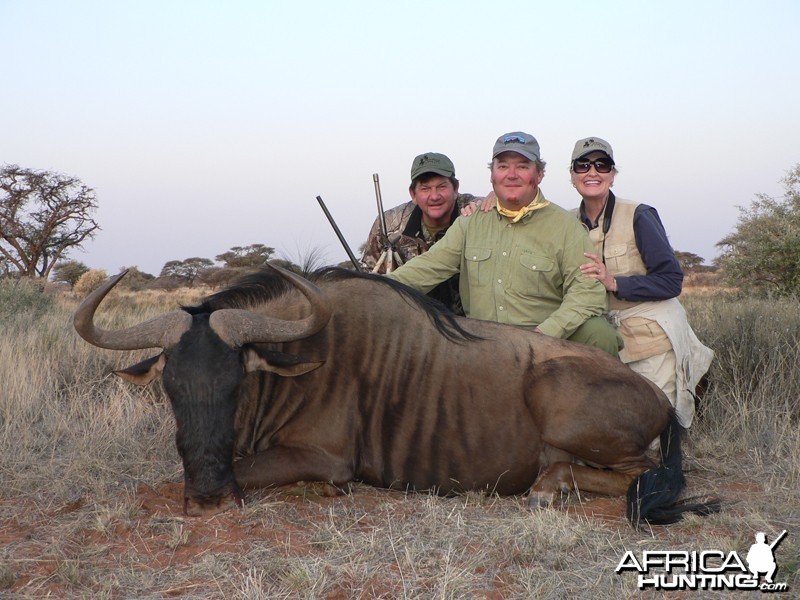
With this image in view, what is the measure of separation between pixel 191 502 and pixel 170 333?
0.83 m

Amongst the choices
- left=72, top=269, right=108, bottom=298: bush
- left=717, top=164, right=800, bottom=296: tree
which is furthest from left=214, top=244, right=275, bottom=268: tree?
left=717, top=164, right=800, bottom=296: tree

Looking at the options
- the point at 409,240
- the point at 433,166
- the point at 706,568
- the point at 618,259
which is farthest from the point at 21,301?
the point at 706,568

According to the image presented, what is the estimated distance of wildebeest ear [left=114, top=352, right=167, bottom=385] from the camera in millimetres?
4074

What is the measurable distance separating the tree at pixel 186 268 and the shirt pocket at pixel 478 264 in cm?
2799

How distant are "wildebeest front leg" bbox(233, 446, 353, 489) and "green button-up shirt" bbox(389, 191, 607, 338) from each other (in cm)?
169

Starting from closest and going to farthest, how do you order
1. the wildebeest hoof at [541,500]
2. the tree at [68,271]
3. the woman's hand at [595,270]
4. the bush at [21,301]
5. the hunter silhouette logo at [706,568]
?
the hunter silhouette logo at [706,568] < the wildebeest hoof at [541,500] < the woman's hand at [595,270] < the bush at [21,301] < the tree at [68,271]

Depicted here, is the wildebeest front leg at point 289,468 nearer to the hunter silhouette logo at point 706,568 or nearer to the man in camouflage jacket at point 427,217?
the hunter silhouette logo at point 706,568

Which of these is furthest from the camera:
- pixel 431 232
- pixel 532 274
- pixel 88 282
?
pixel 88 282

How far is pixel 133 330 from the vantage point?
4004 mm

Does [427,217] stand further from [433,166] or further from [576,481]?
[576,481]

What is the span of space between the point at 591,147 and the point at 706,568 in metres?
3.22

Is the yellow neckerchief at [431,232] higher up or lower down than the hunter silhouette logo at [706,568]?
higher up

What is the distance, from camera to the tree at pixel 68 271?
26.6 metres

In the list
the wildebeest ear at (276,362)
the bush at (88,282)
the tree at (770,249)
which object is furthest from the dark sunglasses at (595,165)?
the bush at (88,282)
